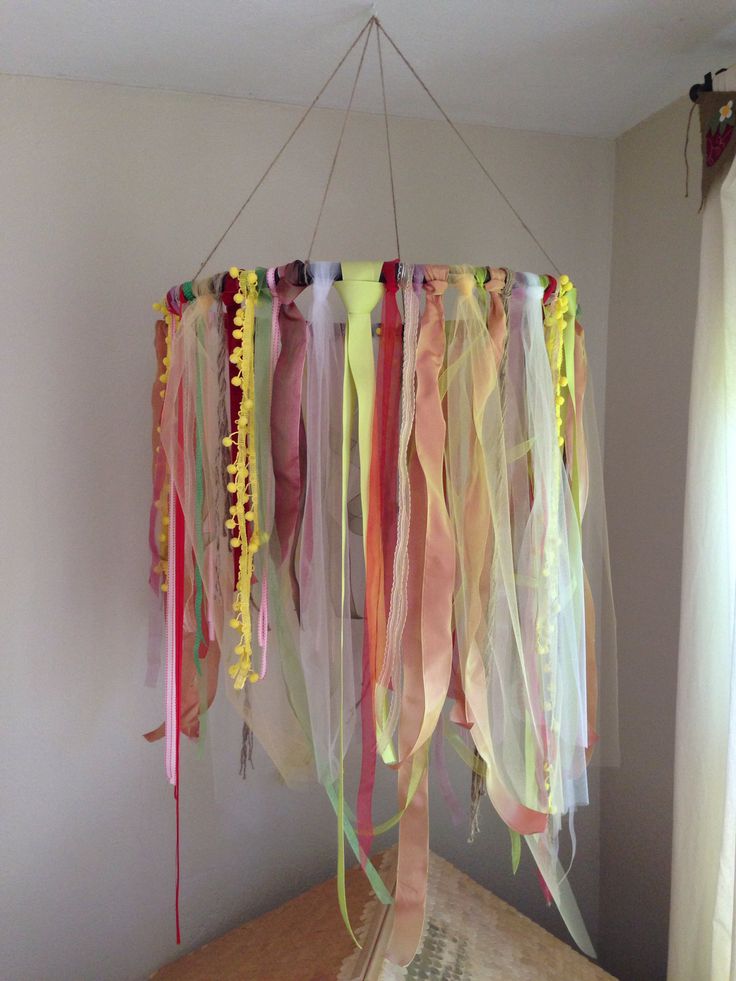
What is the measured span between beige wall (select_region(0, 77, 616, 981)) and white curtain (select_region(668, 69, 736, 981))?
2.12 feet

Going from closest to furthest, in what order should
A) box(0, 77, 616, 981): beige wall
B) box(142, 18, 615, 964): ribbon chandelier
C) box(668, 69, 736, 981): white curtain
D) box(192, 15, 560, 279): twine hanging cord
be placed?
box(142, 18, 615, 964): ribbon chandelier, box(668, 69, 736, 981): white curtain, box(192, 15, 560, 279): twine hanging cord, box(0, 77, 616, 981): beige wall

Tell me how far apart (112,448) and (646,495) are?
1186 mm

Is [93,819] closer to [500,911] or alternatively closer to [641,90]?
[500,911]

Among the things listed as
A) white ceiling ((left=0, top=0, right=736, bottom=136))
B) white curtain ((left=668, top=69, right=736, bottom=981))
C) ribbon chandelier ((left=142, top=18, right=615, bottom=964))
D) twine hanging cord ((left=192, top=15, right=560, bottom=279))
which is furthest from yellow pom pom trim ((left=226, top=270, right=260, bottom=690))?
white curtain ((left=668, top=69, right=736, bottom=981))

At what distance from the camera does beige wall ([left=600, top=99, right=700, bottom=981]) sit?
5.14 ft

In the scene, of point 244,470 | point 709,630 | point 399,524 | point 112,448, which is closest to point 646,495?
point 709,630

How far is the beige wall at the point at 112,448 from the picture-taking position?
58.4 inches

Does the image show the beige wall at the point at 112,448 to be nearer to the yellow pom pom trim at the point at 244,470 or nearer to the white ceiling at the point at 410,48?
the white ceiling at the point at 410,48

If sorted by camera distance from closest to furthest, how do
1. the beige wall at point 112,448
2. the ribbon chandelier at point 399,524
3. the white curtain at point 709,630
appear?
the ribbon chandelier at point 399,524 → the white curtain at point 709,630 → the beige wall at point 112,448

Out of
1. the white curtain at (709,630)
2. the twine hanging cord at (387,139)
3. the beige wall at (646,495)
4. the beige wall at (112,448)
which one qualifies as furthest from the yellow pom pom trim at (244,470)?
the beige wall at (646,495)

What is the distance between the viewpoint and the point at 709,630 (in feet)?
4.07

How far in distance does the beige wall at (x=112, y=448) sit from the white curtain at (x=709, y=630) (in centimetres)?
65

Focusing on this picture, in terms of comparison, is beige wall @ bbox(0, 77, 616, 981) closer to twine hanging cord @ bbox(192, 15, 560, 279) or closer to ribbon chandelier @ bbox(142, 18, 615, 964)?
twine hanging cord @ bbox(192, 15, 560, 279)

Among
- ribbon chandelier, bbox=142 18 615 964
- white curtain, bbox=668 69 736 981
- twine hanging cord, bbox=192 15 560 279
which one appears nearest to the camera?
ribbon chandelier, bbox=142 18 615 964
